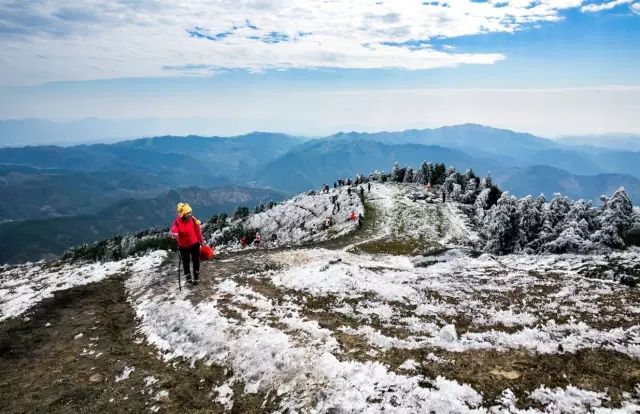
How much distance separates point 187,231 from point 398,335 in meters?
12.1

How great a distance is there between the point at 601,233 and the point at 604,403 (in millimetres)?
40657

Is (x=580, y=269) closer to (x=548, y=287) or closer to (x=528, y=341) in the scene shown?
(x=548, y=287)

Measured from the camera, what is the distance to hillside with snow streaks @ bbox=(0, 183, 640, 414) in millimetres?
10122

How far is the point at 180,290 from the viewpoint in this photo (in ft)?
70.7

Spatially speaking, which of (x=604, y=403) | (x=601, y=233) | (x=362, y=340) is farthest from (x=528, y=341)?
(x=601, y=233)

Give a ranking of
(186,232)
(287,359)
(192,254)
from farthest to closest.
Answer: (192,254) → (186,232) → (287,359)

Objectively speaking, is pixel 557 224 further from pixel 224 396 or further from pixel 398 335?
pixel 224 396

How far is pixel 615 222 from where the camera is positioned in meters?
43.2

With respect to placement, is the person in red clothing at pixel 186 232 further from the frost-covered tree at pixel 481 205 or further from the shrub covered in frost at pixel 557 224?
the frost-covered tree at pixel 481 205

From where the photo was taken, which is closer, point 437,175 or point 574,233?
point 574,233

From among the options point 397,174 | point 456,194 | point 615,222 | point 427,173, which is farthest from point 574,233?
point 397,174

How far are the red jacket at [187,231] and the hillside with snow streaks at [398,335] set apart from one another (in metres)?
2.63

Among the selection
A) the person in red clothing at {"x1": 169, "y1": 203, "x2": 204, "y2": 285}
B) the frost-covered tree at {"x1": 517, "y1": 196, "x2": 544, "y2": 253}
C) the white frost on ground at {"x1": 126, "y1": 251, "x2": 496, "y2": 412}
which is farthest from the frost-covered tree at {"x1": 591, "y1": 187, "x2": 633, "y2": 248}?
the person in red clothing at {"x1": 169, "y1": 203, "x2": 204, "y2": 285}

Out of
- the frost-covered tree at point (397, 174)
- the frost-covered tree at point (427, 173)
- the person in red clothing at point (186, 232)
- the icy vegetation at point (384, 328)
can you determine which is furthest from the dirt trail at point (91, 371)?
the frost-covered tree at point (397, 174)
